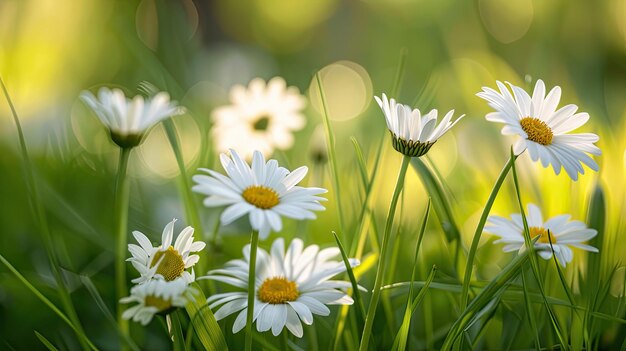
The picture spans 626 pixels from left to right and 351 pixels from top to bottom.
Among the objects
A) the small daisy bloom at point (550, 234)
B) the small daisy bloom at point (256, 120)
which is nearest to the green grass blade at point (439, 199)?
the small daisy bloom at point (550, 234)

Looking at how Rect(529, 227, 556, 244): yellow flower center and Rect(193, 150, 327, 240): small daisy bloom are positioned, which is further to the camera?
Rect(529, 227, 556, 244): yellow flower center

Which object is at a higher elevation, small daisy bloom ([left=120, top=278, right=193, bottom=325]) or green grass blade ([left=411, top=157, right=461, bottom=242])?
green grass blade ([left=411, top=157, right=461, bottom=242])

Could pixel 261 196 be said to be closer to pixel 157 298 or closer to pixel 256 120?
pixel 157 298

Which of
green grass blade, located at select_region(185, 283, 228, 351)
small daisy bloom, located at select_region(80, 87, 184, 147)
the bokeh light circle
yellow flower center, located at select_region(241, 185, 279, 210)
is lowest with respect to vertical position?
green grass blade, located at select_region(185, 283, 228, 351)

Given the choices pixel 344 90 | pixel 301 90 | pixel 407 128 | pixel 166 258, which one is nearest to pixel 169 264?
pixel 166 258

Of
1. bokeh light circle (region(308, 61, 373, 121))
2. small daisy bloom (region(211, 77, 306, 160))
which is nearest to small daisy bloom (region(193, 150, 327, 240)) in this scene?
small daisy bloom (region(211, 77, 306, 160))

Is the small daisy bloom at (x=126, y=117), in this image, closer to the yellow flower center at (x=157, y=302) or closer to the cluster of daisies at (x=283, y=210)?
the cluster of daisies at (x=283, y=210)

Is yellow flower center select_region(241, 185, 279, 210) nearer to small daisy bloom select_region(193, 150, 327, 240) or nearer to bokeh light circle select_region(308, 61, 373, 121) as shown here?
small daisy bloom select_region(193, 150, 327, 240)
